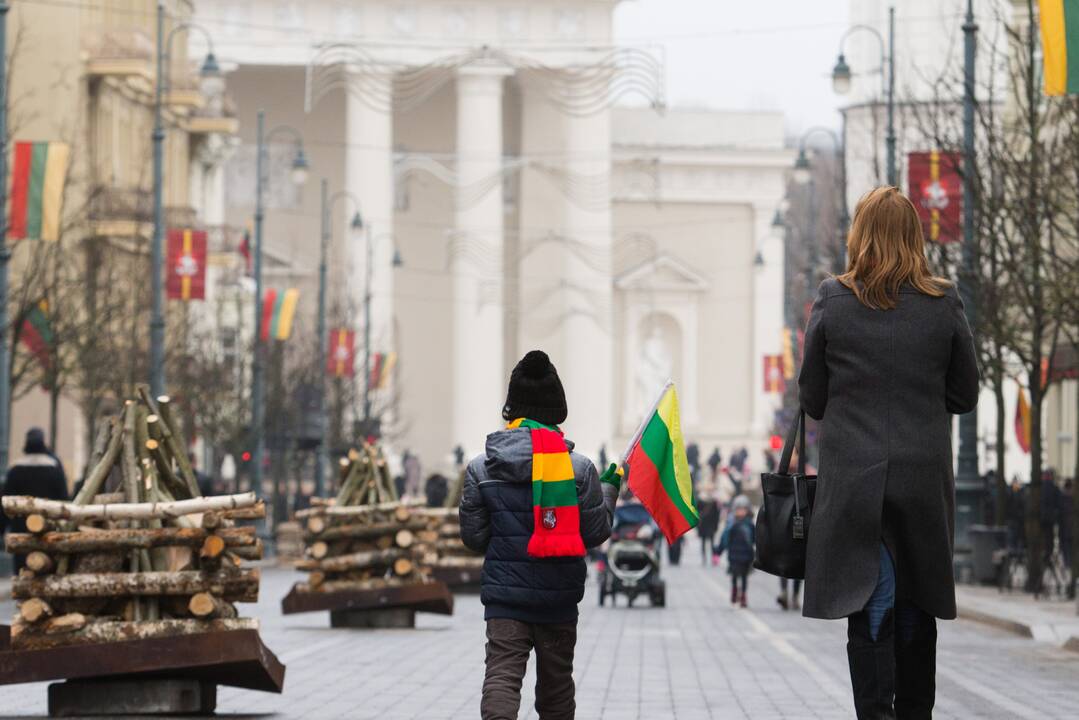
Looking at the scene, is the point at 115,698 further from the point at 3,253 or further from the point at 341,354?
the point at 341,354

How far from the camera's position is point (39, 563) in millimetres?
13594

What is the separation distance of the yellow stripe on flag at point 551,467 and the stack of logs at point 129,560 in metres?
3.77

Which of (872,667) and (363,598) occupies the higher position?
(872,667)

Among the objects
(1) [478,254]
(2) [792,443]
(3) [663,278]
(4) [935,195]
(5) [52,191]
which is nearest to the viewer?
(2) [792,443]

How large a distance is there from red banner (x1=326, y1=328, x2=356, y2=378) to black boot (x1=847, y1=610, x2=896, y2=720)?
2062 inches

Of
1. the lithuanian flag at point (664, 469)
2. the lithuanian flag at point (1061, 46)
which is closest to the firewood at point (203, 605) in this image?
the lithuanian flag at point (664, 469)

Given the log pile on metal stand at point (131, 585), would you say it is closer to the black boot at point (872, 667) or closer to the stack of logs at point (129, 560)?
the stack of logs at point (129, 560)

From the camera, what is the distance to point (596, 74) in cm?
8369

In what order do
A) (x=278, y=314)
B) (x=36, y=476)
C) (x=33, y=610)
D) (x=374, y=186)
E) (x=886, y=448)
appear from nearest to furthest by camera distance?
1. (x=886, y=448)
2. (x=33, y=610)
3. (x=36, y=476)
4. (x=278, y=314)
5. (x=374, y=186)

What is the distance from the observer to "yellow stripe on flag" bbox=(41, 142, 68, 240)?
33938mm

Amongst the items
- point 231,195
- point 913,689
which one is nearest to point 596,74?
point 231,195

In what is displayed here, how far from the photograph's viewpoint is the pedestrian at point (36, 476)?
79.5 feet

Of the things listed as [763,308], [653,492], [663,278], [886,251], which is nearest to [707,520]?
[653,492]

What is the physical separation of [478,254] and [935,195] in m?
Result: 56.1
